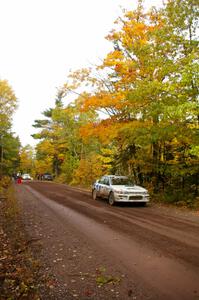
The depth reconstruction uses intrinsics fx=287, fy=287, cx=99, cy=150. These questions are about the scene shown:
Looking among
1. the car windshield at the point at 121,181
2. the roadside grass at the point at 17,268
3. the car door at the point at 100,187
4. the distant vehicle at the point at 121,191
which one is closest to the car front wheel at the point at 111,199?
the distant vehicle at the point at 121,191

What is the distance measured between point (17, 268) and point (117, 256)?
1.94 meters

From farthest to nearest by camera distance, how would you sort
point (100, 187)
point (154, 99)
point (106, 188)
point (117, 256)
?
point (100, 187) < point (106, 188) < point (154, 99) < point (117, 256)

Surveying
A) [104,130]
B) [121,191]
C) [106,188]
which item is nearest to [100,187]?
[106,188]

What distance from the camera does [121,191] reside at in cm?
1382

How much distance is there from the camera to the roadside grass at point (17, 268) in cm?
398

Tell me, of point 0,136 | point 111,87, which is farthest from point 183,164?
point 0,136

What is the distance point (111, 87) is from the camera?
18.2m

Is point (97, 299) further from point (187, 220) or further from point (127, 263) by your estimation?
point (187, 220)

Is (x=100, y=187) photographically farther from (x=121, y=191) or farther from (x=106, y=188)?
(x=121, y=191)

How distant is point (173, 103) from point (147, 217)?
204 inches

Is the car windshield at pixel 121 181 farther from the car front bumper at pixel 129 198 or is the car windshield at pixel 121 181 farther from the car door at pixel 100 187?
the car front bumper at pixel 129 198

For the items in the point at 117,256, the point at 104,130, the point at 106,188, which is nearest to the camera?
the point at 117,256

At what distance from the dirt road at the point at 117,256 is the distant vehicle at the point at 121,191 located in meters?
3.80

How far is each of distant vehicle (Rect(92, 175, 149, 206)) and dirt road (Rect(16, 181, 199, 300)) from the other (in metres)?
3.80
